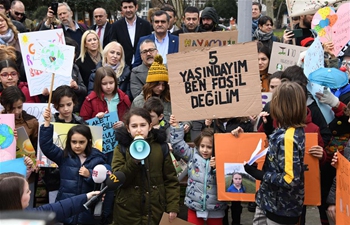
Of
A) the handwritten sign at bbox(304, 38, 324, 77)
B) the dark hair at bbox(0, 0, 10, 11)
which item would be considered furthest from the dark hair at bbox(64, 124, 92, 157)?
the dark hair at bbox(0, 0, 10, 11)

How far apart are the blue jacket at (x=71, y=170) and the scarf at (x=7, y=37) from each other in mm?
2786

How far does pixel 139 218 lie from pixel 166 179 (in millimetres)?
433

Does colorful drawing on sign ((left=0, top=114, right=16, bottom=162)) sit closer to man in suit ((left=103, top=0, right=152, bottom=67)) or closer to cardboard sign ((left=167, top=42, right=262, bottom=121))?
cardboard sign ((left=167, top=42, right=262, bottom=121))

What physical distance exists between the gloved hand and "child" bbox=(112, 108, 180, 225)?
1.52 m

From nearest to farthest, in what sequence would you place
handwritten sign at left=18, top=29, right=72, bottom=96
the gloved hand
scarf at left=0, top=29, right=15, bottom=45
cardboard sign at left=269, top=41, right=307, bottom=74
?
the gloved hand < handwritten sign at left=18, top=29, right=72, bottom=96 < cardboard sign at left=269, top=41, right=307, bottom=74 < scarf at left=0, top=29, right=15, bottom=45

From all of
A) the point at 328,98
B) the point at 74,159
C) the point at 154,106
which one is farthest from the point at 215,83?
the point at 74,159

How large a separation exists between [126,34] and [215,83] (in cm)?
369

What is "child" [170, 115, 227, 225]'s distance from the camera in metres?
5.38

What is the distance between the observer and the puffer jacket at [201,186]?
538 centimetres

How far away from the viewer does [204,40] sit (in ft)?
23.7

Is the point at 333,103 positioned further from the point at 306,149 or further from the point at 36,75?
the point at 36,75

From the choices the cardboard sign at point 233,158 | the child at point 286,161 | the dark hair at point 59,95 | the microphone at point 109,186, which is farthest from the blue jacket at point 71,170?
the child at point 286,161

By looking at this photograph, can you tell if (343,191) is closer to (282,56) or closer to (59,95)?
(282,56)

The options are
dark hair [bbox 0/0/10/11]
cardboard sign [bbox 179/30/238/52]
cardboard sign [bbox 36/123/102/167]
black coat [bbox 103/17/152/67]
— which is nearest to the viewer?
cardboard sign [bbox 36/123/102/167]
